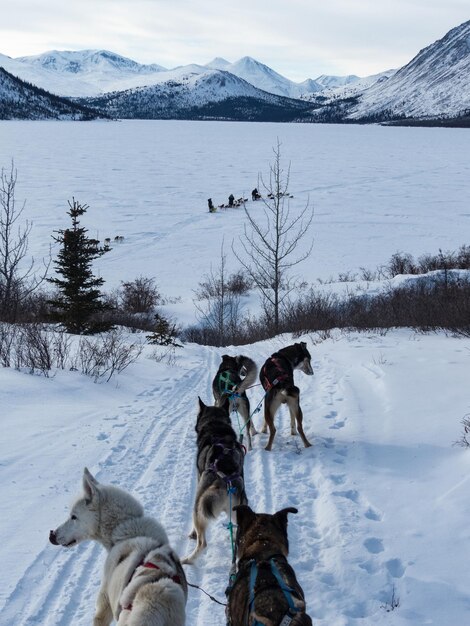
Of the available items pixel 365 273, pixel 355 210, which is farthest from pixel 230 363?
pixel 355 210

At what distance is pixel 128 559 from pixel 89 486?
21.8 inches

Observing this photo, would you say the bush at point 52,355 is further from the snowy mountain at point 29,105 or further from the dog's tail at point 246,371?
the snowy mountain at point 29,105

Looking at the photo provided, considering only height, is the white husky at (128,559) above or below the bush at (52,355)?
above

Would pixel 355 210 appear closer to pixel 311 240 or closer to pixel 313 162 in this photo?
pixel 311 240

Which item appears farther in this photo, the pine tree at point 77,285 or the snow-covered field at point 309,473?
the pine tree at point 77,285

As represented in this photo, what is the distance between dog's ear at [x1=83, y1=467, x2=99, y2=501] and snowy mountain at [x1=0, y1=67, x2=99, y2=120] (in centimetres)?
14861

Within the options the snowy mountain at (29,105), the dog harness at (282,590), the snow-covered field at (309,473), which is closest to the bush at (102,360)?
the snow-covered field at (309,473)

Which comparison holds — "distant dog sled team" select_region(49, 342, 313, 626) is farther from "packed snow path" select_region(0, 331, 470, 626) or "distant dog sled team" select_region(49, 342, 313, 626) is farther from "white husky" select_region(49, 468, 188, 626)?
"packed snow path" select_region(0, 331, 470, 626)

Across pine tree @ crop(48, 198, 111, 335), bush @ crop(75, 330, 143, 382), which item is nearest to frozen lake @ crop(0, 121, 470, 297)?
pine tree @ crop(48, 198, 111, 335)

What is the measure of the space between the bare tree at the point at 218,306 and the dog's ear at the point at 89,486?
1381 centimetres

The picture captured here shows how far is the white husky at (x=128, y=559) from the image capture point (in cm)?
274

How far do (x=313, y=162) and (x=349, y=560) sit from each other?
61.2 metres

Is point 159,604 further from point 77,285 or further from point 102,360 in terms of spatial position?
point 77,285

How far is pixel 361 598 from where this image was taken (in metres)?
3.92
